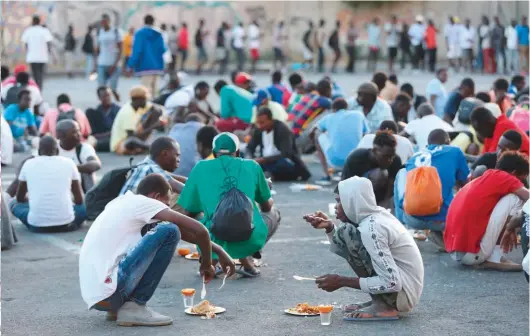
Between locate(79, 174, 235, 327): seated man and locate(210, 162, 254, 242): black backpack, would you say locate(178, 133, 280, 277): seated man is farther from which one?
locate(79, 174, 235, 327): seated man

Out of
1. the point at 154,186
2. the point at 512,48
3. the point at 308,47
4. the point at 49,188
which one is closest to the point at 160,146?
the point at 154,186

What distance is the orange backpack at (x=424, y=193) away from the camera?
401 inches

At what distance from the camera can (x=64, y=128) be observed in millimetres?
12203

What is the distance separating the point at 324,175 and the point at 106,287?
8421 mm

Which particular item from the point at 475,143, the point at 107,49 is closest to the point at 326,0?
the point at 107,49

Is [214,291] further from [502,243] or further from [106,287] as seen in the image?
[502,243]

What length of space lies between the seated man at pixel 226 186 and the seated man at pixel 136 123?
8550mm

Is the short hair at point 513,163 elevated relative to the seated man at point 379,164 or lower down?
elevated

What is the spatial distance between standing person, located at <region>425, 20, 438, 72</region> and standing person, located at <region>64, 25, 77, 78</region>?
1191 cm

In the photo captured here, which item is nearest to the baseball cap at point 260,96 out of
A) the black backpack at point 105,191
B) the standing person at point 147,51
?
the standing person at point 147,51

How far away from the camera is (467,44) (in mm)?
36188

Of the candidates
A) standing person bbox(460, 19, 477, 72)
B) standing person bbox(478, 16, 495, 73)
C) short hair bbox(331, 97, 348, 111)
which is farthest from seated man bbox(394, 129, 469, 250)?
standing person bbox(460, 19, 477, 72)

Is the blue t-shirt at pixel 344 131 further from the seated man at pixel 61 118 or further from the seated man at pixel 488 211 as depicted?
the seated man at pixel 488 211

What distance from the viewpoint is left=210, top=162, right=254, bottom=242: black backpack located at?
8812mm
